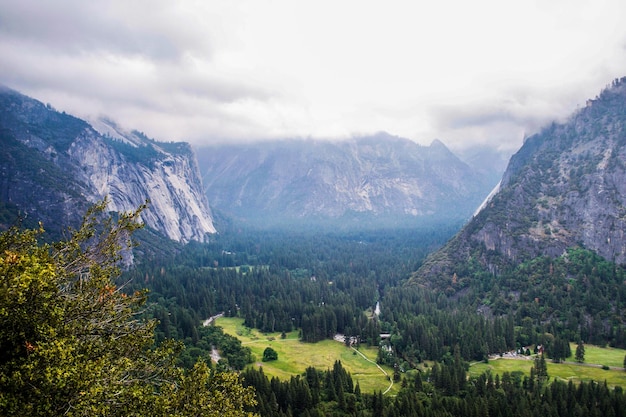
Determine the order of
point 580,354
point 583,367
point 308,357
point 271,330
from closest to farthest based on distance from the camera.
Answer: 1. point 583,367
2. point 580,354
3. point 308,357
4. point 271,330

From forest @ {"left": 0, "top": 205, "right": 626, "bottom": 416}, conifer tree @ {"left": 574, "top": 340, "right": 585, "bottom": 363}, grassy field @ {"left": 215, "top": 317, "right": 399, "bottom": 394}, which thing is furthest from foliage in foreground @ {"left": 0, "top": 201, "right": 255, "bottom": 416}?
conifer tree @ {"left": 574, "top": 340, "right": 585, "bottom": 363}

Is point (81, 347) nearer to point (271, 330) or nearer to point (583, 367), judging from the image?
point (583, 367)

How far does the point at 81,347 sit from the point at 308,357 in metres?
110

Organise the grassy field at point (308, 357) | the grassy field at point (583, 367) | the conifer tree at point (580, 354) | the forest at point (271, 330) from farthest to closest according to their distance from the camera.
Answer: the conifer tree at point (580, 354) → the grassy field at point (308, 357) → the grassy field at point (583, 367) → the forest at point (271, 330)

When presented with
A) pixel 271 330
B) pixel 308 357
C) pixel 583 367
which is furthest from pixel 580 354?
pixel 271 330

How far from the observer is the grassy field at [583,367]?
106250mm

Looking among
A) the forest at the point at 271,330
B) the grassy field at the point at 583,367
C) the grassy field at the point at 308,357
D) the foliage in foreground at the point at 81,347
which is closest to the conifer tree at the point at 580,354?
the forest at the point at 271,330

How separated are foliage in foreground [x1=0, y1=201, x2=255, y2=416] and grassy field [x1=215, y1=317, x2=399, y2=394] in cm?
8310

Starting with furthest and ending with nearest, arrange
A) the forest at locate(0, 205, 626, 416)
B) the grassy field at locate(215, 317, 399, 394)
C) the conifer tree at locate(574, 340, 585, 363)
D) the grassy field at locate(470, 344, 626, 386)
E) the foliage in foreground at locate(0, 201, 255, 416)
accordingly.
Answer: the conifer tree at locate(574, 340, 585, 363) → the grassy field at locate(215, 317, 399, 394) → the grassy field at locate(470, 344, 626, 386) → the forest at locate(0, 205, 626, 416) → the foliage in foreground at locate(0, 201, 255, 416)

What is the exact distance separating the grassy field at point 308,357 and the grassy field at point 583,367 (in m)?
27.6

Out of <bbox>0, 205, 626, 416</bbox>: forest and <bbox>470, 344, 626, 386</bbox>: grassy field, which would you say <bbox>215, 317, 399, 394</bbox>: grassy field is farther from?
<bbox>470, 344, 626, 386</bbox>: grassy field

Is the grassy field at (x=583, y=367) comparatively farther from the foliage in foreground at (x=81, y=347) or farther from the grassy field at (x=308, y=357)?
the foliage in foreground at (x=81, y=347)

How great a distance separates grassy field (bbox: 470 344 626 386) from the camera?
106250 mm

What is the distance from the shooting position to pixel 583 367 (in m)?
114
